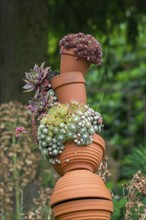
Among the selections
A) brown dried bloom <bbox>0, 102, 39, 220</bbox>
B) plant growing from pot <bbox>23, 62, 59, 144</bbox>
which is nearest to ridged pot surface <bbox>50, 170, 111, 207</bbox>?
plant growing from pot <bbox>23, 62, 59, 144</bbox>

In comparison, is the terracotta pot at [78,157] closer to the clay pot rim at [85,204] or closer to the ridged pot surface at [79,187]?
the ridged pot surface at [79,187]

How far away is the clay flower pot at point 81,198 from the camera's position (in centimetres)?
230

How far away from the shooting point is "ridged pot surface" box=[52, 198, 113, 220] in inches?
90.7

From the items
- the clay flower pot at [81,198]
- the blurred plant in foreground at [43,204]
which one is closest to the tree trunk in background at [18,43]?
the blurred plant in foreground at [43,204]

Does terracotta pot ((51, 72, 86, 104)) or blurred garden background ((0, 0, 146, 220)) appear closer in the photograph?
terracotta pot ((51, 72, 86, 104))

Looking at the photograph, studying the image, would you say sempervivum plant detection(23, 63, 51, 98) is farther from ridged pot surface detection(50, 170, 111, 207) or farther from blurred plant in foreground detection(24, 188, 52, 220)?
blurred plant in foreground detection(24, 188, 52, 220)

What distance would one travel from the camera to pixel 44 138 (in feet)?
7.94

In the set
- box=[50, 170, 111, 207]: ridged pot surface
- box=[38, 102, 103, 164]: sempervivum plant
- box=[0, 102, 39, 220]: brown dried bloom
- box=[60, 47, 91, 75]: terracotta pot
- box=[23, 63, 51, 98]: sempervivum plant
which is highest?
box=[0, 102, 39, 220]: brown dried bloom

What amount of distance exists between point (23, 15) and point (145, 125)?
13.4 feet

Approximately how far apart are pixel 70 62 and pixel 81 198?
0.57m

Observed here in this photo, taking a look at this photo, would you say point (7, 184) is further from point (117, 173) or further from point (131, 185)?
point (117, 173)

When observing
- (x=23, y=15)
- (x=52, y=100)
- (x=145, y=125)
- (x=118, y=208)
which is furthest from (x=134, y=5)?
(x=52, y=100)

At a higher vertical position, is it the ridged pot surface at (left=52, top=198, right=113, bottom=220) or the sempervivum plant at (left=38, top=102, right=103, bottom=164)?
the sempervivum plant at (left=38, top=102, right=103, bottom=164)

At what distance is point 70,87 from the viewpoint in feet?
8.23
